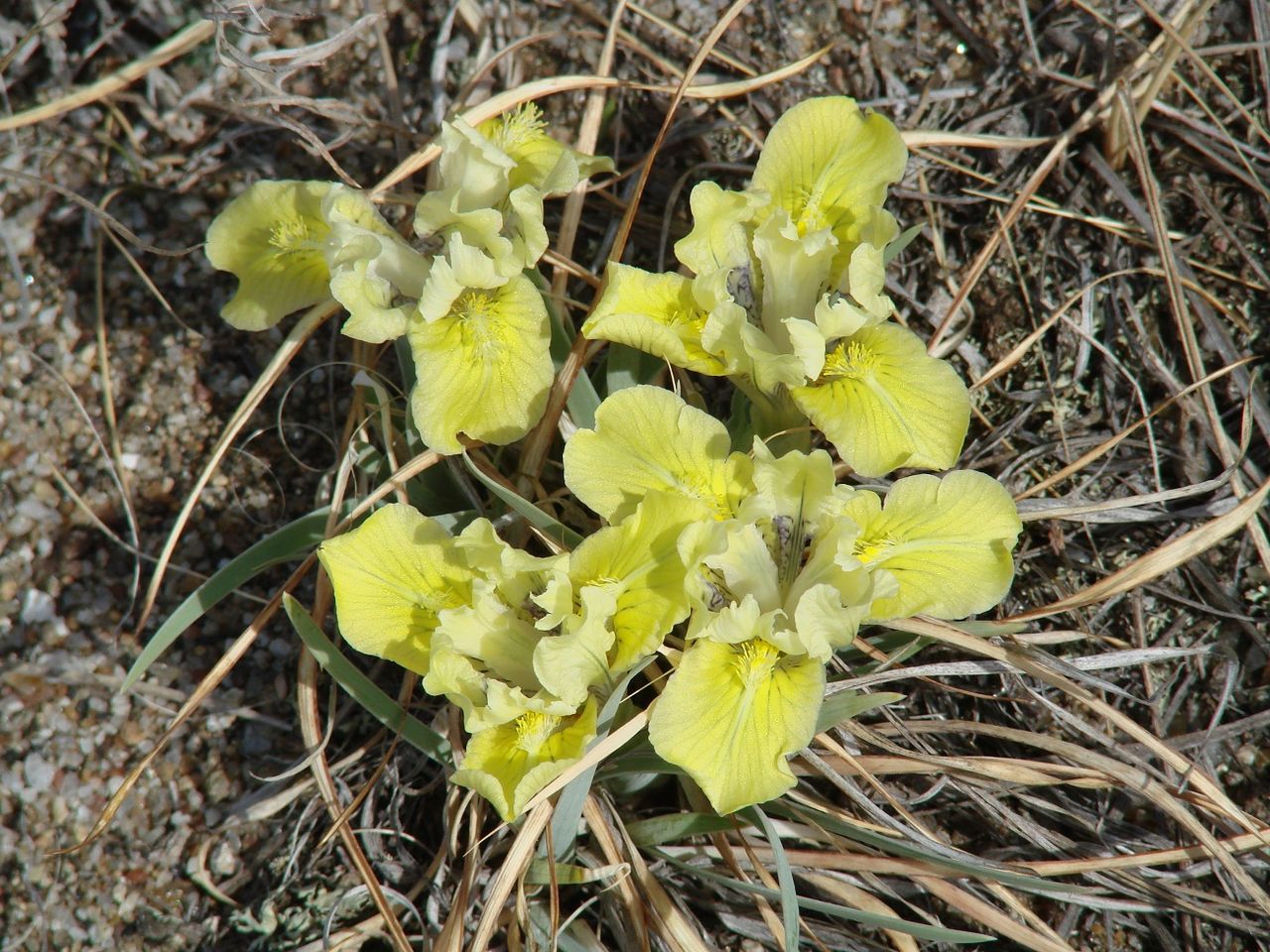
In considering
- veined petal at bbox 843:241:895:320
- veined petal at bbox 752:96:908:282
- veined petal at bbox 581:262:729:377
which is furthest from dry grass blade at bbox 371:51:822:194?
veined petal at bbox 843:241:895:320

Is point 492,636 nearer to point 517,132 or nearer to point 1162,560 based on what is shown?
point 517,132

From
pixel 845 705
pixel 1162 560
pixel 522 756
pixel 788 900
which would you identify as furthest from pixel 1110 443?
pixel 522 756

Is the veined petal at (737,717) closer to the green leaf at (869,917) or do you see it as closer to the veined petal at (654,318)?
the green leaf at (869,917)

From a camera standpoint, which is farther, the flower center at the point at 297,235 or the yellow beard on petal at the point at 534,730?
the flower center at the point at 297,235

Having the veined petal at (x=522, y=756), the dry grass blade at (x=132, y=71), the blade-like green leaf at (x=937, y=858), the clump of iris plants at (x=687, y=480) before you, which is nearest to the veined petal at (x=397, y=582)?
the clump of iris plants at (x=687, y=480)

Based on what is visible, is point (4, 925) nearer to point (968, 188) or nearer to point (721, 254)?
point (721, 254)

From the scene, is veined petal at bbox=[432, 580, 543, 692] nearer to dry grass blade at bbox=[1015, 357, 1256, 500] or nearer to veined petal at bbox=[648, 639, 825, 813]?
veined petal at bbox=[648, 639, 825, 813]
